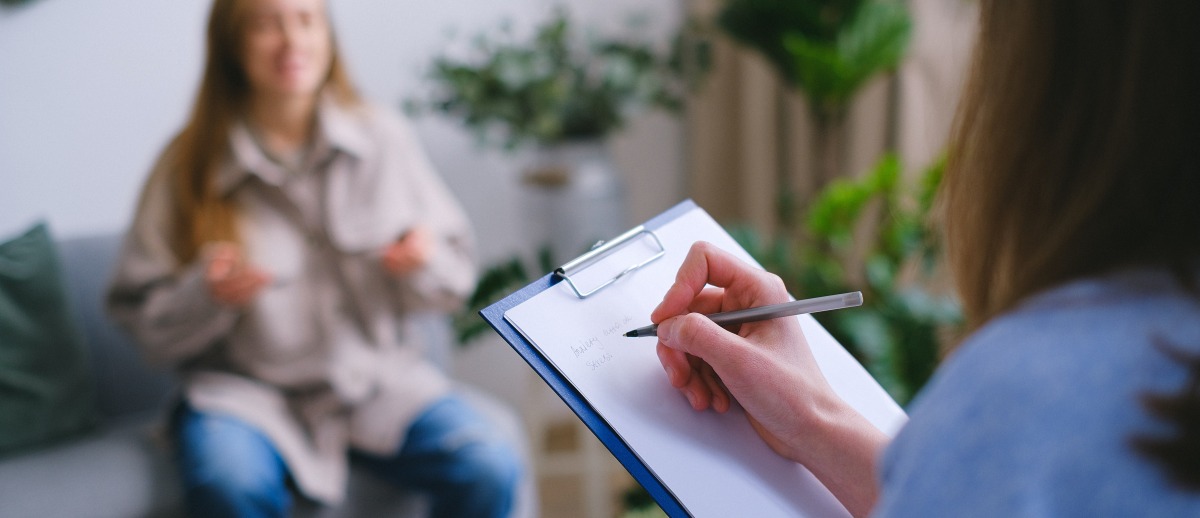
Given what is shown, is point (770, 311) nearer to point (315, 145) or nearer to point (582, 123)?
point (315, 145)

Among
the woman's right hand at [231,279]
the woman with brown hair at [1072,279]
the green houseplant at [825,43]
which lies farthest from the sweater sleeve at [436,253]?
the woman with brown hair at [1072,279]

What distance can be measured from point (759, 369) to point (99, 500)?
1.09m

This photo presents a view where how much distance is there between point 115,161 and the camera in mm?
1756

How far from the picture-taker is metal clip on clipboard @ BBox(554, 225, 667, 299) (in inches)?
25.8

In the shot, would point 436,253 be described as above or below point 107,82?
below

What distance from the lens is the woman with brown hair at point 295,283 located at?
4.43 feet

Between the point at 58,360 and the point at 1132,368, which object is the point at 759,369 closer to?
the point at 1132,368

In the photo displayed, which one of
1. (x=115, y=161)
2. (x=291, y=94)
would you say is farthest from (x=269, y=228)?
(x=115, y=161)

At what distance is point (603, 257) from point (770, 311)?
0.47ft

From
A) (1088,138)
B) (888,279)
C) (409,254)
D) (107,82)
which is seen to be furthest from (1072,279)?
(107,82)

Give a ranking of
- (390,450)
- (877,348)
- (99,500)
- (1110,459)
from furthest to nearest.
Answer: (877,348) < (390,450) < (99,500) < (1110,459)

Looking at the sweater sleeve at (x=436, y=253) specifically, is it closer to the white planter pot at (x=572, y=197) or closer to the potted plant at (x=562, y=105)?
the potted plant at (x=562, y=105)

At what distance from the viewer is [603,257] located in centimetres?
69

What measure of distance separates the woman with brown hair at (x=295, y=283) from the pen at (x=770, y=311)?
79 centimetres
